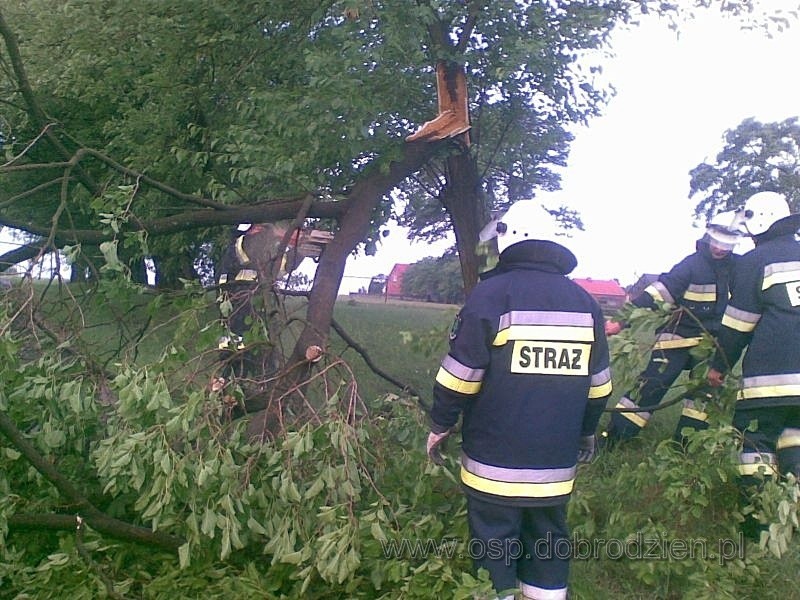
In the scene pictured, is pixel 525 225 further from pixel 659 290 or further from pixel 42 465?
pixel 659 290

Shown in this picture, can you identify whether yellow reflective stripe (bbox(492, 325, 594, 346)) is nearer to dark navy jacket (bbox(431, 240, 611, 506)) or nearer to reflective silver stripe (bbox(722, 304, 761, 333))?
dark navy jacket (bbox(431, 240, 611, 506))

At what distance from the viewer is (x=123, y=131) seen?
231 inches

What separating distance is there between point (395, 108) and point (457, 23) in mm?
730

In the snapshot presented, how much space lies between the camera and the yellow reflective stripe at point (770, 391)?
3.28 metres

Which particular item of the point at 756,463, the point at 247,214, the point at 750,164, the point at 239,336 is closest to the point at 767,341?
the point at 756,463

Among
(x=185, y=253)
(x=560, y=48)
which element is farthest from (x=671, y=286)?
(x=185, y=253)

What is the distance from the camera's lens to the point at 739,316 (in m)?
3.46

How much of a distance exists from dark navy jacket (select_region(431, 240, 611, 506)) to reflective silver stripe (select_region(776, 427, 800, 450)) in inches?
51.2

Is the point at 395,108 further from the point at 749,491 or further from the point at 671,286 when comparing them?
the point at 749,491

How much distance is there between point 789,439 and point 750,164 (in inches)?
848

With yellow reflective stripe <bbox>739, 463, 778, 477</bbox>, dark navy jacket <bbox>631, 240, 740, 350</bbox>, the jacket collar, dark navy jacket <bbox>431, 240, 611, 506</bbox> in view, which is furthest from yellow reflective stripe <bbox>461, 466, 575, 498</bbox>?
dark navy jacket <bbox>631, 240, 740, 350</bbox>

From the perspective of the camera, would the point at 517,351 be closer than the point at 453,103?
Yes

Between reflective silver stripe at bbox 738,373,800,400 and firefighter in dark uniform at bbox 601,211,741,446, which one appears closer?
reflective silver stripe at bbox 738,373,800,400

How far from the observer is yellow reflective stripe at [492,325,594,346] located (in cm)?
253
